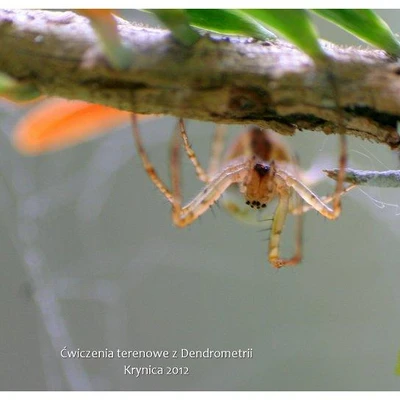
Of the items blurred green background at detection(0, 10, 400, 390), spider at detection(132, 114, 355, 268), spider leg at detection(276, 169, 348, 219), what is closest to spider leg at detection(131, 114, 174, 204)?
spider at detection(132, 114, 355, 268)

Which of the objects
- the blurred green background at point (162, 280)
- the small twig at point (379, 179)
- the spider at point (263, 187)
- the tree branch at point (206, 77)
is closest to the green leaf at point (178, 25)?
the tree branch at point (206, 77)

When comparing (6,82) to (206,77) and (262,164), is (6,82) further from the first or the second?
(262,164)

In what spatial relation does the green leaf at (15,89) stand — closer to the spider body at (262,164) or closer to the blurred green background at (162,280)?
the spider body at (262,164)

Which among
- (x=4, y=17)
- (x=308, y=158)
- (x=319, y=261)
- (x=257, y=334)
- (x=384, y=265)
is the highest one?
(x=4, y=17)

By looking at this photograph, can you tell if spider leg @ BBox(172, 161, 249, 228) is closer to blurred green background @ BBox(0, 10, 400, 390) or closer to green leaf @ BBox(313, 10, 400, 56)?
green leaf @ BBox(313, 10, 400, 56)

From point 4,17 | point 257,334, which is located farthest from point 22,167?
point 4,17

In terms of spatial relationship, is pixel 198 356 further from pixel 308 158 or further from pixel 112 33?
pixel 308 158
